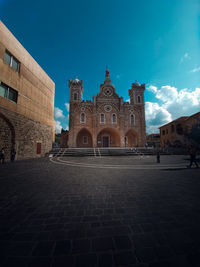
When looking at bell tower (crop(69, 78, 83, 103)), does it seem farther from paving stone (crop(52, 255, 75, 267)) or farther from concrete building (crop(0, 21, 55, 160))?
paving stone (crop(52, 255, 75, 267))

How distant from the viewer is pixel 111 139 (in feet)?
85.7

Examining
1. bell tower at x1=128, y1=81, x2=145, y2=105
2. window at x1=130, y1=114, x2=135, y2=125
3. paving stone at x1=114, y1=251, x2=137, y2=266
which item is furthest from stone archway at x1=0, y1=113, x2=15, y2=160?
bell tower at x1=128, y1=81, x2=145, y2=105

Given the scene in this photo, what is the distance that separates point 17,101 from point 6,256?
1260 centimetres

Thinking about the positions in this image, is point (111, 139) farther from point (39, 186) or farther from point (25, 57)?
point (39, 186)

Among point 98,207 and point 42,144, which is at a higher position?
point 42,144

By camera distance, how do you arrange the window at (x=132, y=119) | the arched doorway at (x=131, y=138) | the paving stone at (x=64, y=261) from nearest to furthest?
1. the paving stone at (x=64, y=261)
2. the window at (x=132, y=119)
3. the arched doorway at (x=131, y=138)

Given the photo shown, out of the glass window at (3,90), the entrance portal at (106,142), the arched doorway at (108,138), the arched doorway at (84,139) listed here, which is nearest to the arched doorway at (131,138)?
the arched doorway at (108,138)

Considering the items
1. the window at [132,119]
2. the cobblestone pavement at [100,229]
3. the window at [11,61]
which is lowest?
the cobblestone pavement at [100,229]

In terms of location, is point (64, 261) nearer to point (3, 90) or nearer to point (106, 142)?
point (3, 90)

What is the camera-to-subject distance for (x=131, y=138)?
28078 mm

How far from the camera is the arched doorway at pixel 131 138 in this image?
25.9 meters

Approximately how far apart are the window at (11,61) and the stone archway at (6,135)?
17.0ft

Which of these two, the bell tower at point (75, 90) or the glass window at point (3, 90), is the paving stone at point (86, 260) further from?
the bell tower at point (75, 90)

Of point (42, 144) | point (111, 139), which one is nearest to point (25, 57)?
point (42, 144)
